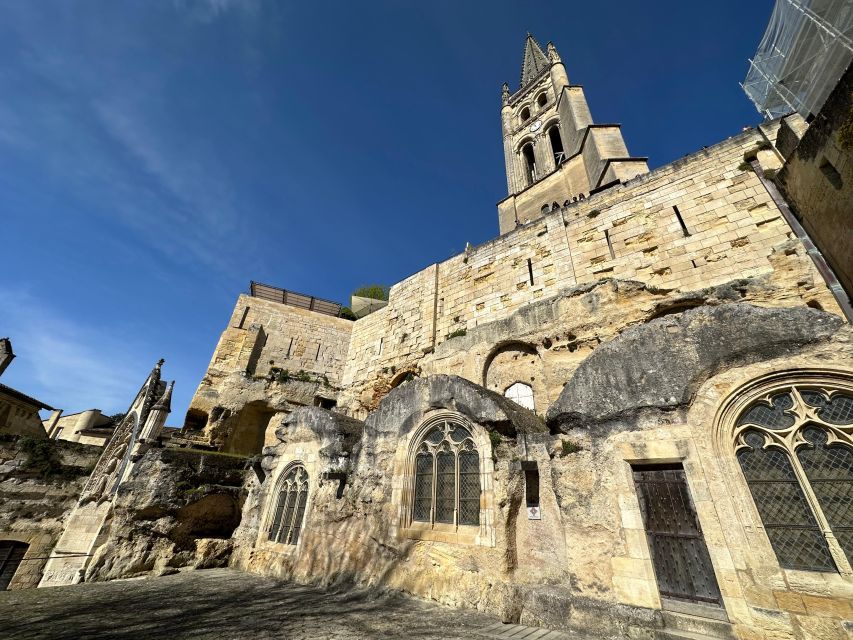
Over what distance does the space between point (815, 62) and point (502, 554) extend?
48.6ft

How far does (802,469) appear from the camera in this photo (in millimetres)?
3590

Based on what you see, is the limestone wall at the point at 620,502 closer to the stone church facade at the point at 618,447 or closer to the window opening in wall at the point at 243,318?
the stone church facade at the point at 618,447

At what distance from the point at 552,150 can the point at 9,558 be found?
94.2ft

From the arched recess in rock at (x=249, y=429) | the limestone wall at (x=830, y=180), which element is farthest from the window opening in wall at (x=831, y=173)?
the arched recess in rock at (x=249, y=429)

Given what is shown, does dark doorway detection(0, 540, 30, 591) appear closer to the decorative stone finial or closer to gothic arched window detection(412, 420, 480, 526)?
gothic arched window detection(412, 420, 480, 526)

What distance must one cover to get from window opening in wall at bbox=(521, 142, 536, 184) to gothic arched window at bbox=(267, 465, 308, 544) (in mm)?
21806

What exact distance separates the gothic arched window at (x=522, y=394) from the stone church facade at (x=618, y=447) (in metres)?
0.04

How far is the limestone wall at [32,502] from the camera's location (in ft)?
28.9

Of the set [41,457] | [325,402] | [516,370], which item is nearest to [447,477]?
[516,370]

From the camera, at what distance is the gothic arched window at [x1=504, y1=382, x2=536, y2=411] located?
9.11m

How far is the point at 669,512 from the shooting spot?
3.98 meters

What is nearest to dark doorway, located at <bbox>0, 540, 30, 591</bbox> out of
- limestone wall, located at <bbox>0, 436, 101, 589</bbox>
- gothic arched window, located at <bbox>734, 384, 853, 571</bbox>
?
limestone wall, located at <bbox>0, 436, 101, 589</bbox>

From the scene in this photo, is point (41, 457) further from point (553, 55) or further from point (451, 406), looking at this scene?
point (553, 55)

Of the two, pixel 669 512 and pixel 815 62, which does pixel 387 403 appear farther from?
pixel 815 62
